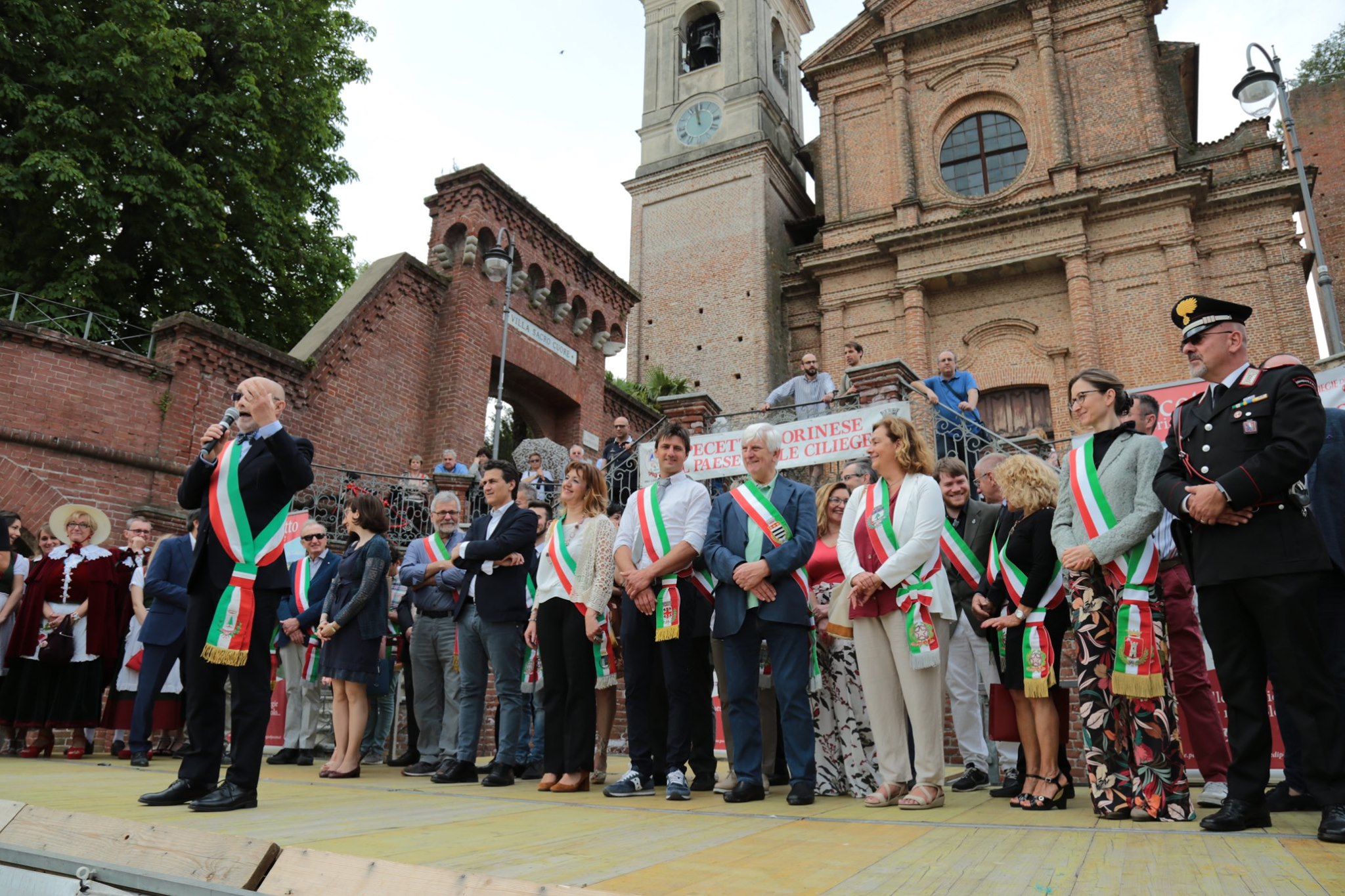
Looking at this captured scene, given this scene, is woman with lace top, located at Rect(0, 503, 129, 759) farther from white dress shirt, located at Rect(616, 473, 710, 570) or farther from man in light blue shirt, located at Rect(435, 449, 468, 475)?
man in light blue shirt, located at Rect(435, 449, 468, 475)

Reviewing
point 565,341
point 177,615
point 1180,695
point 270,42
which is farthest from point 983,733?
point 270,42

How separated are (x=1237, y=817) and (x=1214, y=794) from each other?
3.60 ft

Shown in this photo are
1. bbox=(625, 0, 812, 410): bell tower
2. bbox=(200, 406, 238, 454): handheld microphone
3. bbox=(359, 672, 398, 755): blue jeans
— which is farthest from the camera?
bbox=(625, 0, 812, 410): bell tower

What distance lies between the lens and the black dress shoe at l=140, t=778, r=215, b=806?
370 centimetres

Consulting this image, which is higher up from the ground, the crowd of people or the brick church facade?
the brick church facade

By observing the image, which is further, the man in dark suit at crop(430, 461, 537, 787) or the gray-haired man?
the gray-haired man

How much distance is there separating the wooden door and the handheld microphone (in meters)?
20.8

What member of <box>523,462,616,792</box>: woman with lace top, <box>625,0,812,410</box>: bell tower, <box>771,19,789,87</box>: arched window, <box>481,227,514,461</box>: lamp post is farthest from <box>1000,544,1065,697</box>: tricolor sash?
<box>771,19,789,87</box>: arched window

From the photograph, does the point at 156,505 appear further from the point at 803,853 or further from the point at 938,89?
the point at 938,89

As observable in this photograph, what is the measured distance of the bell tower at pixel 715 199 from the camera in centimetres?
2611

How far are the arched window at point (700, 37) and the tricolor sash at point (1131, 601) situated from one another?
2907 cm

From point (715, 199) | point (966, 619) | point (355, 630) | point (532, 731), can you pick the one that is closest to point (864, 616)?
point (966, 619)

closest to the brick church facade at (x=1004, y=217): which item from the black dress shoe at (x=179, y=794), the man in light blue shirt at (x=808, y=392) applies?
the man in light blue shirt at (x=808, y=392)

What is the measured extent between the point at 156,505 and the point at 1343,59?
38082mm
